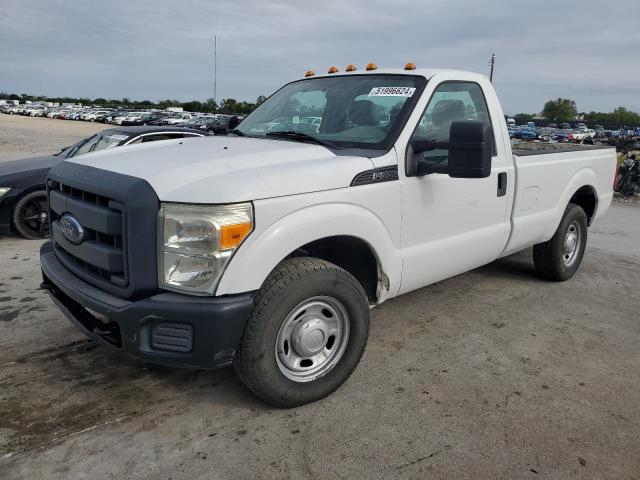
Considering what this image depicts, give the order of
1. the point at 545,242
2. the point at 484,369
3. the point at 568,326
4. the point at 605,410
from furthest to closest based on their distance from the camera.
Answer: the point at 545,242
the point at 568,326
the point at 484,369
the point at 605,410

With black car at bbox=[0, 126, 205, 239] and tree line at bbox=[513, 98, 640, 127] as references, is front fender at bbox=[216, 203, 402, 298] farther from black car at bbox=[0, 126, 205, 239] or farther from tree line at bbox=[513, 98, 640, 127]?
tree line at bbox=[513, 98, 640, 127]

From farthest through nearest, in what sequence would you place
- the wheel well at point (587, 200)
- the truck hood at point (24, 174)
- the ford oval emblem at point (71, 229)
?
the truck hood at point (24, 174) → the wheel well at point (587, 200) → the ford oval emblem at point (71, 229)

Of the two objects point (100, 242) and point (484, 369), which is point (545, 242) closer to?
point (484, 369)

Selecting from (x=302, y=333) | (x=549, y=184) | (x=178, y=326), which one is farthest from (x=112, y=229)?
(x=549, y=184)

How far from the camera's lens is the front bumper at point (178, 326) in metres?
2.58

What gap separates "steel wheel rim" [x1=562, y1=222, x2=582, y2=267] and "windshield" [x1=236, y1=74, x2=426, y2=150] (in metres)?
2.74

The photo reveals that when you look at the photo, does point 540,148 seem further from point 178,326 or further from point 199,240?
point 178,326

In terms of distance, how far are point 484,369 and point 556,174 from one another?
7.43 ft

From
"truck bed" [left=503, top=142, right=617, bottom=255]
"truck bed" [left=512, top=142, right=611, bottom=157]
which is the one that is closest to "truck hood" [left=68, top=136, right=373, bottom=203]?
"truck bed" [left=503, top=142, right=617, bottom=255]

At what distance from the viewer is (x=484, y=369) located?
11.9 ft

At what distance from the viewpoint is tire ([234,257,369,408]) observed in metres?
2.76

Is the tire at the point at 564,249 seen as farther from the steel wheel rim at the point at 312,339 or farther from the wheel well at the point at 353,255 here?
the steel wheel rim at the point at 312,339

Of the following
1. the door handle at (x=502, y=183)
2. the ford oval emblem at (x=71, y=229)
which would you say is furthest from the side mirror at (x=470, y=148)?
the ford oval emblem at (x=71, y=229)

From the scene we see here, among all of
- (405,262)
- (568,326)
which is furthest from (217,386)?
(568,326)
